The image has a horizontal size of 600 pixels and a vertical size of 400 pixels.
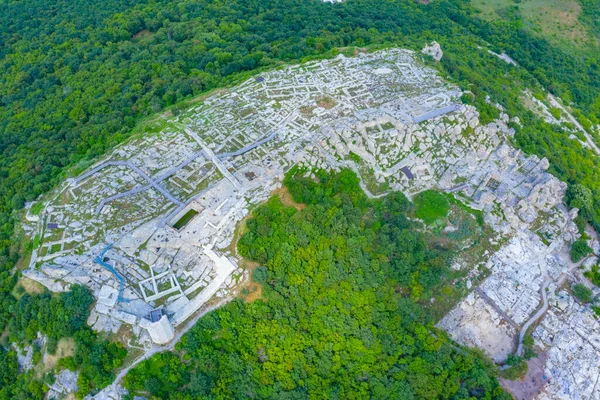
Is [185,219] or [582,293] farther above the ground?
[185,219]

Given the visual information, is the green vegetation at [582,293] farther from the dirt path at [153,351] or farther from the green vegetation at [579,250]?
the dirt path at [153,351]

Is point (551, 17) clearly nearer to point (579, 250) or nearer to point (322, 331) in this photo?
point (579, 250)

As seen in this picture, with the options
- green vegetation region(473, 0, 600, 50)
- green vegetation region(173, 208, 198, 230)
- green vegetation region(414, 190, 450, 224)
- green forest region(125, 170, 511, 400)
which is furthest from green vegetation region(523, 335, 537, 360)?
green vegetation region(473, 0, 600, 50)

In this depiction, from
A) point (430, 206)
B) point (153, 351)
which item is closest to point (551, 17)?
point (430, 206)

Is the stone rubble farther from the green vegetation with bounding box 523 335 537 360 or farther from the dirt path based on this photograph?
the green vegetation with bounding box 523 335 537 360

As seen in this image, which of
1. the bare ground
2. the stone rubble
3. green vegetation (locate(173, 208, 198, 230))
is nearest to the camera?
the stone rubble

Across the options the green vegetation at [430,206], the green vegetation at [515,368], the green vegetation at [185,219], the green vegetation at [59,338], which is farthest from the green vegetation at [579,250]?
the green vegetation at [59,338]
